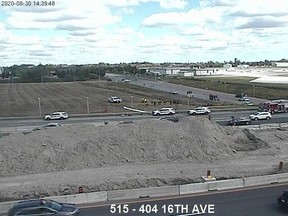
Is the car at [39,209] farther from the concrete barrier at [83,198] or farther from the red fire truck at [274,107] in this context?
the red fire truck at [274,107]

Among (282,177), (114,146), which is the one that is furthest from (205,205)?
(114,146)

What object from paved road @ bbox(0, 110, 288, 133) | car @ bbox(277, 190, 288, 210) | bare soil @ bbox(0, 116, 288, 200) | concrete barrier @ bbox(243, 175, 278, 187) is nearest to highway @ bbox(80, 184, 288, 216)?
car @ bbox(277, 190, 288, 210)

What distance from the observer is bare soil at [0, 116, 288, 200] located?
71.5ft

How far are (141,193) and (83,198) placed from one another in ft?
8.73

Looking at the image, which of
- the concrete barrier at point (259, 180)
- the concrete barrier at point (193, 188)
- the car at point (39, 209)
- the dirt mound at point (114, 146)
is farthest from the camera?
the dirt mound at point (114, 146)

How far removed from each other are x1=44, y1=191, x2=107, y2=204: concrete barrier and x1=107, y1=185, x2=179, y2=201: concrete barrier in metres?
0.33

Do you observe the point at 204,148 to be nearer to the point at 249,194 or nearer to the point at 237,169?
the point at 237,169

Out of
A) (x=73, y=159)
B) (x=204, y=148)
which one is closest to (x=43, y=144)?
(x=73, y=159)

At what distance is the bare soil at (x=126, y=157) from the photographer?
71.5ft

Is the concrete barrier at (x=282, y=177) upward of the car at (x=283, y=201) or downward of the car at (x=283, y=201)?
downward

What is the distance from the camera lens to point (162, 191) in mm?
19125

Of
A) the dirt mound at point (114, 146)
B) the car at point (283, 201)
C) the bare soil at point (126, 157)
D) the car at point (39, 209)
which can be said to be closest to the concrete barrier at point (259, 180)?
the bare soil at point (126, 157)

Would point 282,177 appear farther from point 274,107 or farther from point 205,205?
point 274,107

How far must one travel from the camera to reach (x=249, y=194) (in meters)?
19.2
